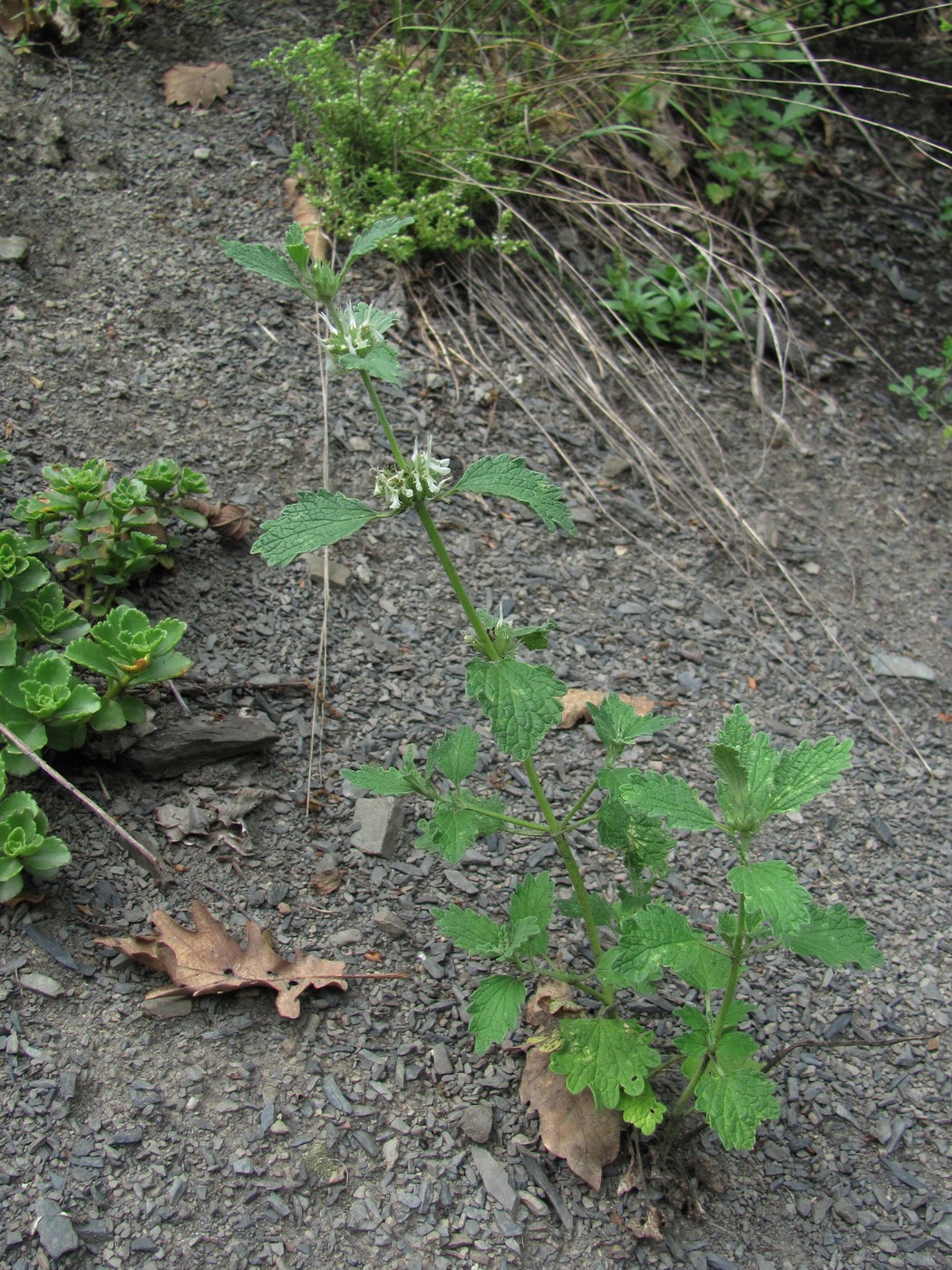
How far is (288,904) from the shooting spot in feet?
6.70

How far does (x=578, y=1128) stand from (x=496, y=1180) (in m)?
0.16

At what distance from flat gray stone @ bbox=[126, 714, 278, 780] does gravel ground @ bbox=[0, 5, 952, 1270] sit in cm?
4

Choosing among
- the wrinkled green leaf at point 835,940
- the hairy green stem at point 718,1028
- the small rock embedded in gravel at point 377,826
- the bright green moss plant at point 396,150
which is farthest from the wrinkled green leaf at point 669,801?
the bright green moss plant at point 396,150

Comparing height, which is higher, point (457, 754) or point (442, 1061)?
point (457, 754)

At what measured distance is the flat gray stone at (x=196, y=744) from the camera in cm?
214

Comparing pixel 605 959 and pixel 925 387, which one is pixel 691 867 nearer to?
pixel 605 959

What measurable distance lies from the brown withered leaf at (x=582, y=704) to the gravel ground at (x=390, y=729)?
0.21 ft

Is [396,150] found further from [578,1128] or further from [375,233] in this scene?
[578,1128]

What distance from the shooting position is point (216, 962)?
187 cm

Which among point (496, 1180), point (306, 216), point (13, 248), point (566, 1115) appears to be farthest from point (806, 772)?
point (13, 248)

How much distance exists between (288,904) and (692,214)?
8.98ft

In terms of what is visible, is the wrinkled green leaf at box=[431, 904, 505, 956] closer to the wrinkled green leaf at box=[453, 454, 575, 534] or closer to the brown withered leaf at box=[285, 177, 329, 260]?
the wrinkled green leaf at box=[453, 454, 575, 534]

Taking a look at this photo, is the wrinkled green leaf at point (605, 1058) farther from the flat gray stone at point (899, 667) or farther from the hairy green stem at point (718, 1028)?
the flat gray stone at point (899, 667)

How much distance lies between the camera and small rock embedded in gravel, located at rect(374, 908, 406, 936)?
2.03 m
